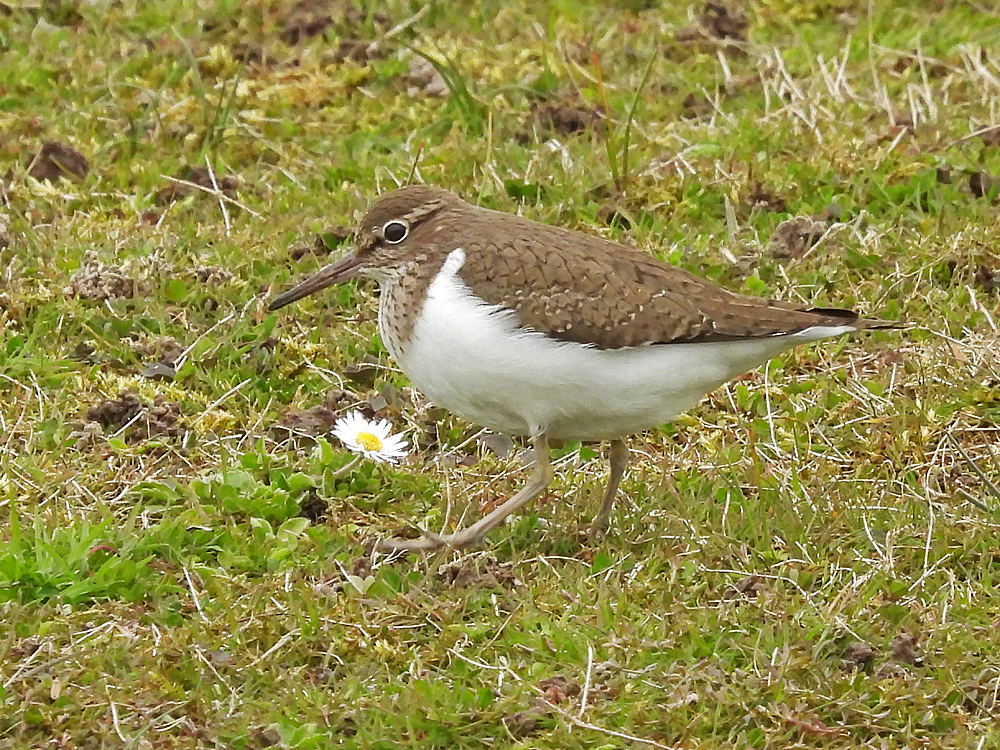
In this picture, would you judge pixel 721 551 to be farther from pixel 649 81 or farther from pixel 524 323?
pixel 649 81

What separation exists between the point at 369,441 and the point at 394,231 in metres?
0.84

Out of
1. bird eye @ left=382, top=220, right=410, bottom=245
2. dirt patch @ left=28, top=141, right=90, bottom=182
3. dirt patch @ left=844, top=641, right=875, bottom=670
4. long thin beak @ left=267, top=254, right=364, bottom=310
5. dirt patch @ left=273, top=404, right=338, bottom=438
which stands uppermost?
bird eye @ left=382, top=220, right=410, bottom=245

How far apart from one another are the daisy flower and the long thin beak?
548 mm

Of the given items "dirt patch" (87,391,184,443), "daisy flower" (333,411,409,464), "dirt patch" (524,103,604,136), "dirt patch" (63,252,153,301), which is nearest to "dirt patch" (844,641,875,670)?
"daisy flower" (333,411,409,464)

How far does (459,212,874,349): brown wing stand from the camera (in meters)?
5.88

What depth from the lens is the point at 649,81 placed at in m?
9.84

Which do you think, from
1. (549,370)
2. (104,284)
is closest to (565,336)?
(549,370)

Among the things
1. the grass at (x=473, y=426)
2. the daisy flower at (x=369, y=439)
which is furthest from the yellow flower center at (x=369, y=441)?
the grass at (x=473, y=426)

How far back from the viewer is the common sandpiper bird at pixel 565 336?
5.84 metres

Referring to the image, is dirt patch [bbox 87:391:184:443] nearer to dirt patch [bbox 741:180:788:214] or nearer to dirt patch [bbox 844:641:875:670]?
dirt patch [bbox 844:641:875:670]

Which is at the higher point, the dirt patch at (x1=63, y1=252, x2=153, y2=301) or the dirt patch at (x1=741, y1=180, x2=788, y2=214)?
the dirt patch at (x1=741, y1=180, x2=788, y2=214)

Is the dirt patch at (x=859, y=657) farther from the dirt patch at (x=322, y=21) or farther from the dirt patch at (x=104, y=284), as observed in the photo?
the dirt patch at (x=322, y=21)

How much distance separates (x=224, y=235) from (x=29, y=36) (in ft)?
9.46

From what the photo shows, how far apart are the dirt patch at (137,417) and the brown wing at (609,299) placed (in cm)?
155
